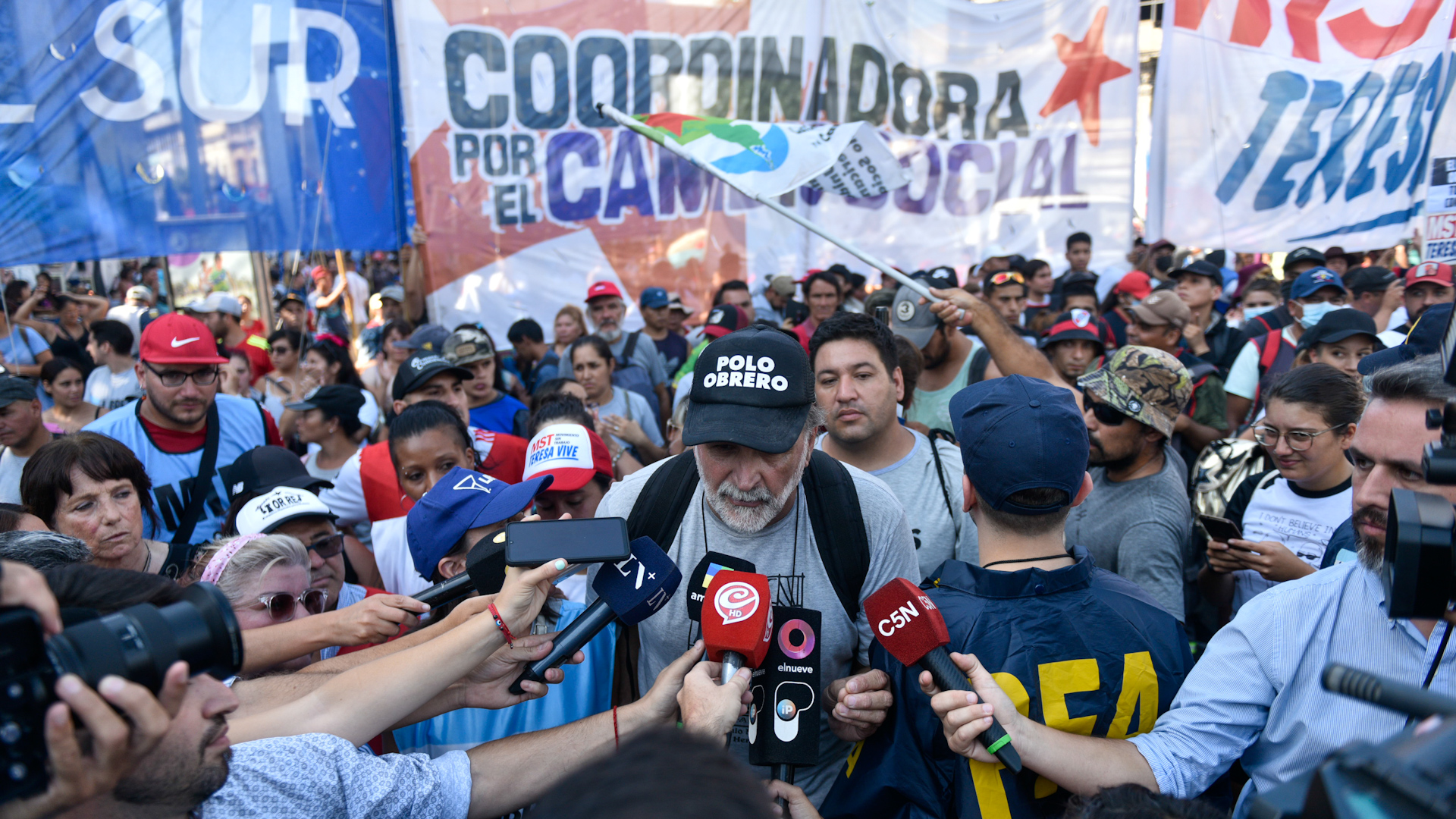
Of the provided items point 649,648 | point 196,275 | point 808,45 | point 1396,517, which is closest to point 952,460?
point 649,648

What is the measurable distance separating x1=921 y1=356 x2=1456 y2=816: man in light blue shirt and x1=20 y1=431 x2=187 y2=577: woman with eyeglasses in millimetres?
3023

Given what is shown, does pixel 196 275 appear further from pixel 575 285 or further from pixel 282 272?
pixel 575 285

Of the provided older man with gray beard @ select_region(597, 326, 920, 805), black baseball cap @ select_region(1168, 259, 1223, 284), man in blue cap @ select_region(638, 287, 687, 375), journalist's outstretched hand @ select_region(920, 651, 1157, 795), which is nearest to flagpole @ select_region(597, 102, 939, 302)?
older man with gray beard @ select_region(597, 326, 920, 805)

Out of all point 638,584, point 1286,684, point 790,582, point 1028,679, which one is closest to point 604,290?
point 790,582

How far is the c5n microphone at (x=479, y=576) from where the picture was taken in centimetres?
201

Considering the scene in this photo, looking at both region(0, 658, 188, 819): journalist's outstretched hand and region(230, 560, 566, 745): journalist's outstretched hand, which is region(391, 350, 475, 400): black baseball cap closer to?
region(230, 560, 566, 745): journalist's outstretched hand

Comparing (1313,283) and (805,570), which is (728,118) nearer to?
(1313,283)

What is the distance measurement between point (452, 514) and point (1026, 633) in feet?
5.84

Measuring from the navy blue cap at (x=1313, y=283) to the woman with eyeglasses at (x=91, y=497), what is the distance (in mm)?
7222

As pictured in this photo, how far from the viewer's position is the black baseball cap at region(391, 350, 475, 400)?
4.62 m

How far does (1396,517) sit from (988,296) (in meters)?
6.88

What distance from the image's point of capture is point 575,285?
26.4 feet

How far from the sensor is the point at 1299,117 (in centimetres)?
831

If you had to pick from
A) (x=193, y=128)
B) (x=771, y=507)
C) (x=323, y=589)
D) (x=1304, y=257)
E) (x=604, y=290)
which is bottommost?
(x=323, y=589)
